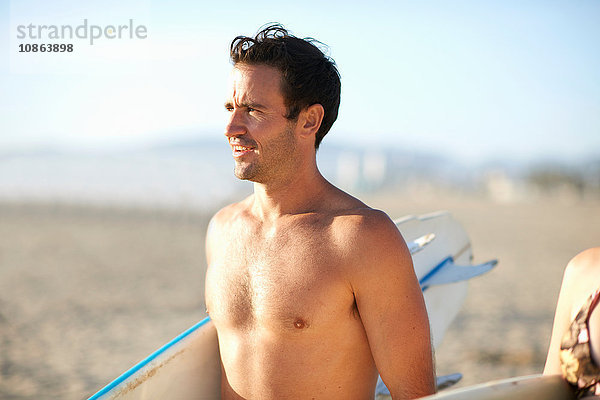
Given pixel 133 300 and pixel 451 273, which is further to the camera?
pixel 133 300

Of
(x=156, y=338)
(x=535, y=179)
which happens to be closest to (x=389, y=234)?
(x=156, y=338)

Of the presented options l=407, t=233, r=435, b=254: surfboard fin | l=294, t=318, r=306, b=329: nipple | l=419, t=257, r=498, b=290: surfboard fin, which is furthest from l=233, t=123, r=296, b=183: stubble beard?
l=419, t=257, r=498, b=290: surfboard fin

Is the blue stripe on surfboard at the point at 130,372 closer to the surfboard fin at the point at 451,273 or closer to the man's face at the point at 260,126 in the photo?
the man's face at the point at 260,126

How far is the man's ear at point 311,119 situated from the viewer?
7.08 feet

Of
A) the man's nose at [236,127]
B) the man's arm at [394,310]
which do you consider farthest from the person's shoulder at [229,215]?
the man's arm at [394,310]

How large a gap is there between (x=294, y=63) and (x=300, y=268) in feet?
2.37

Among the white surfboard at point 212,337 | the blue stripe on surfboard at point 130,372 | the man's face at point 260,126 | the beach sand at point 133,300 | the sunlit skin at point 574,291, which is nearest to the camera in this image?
the sunlit skin at point 574,291

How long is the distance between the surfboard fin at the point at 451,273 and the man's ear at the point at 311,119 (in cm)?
118

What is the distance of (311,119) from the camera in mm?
2186

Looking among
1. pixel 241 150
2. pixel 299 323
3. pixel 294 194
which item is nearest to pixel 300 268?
pixel 299 323

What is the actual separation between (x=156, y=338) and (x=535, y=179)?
5142 centimetres

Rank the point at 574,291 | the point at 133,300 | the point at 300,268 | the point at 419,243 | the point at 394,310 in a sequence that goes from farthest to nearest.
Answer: the point at 133,300 → the point at 419,243 → the point at 300,268 → the point at 394,310 → the point at 574,291

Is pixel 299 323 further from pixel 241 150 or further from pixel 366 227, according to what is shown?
pixel 241 150

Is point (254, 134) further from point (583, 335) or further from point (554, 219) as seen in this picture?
point (554, 219)
